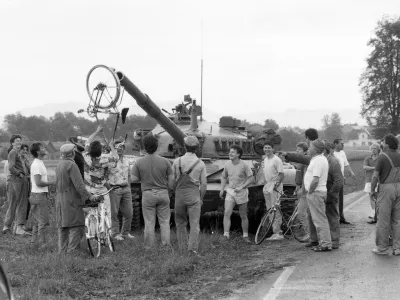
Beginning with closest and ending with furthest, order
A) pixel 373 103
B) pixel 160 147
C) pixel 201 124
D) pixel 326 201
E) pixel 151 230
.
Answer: pixel 151 230 < pixel 326 201 < pixel 160 147 < pixel 201 124 < pixel 373 103

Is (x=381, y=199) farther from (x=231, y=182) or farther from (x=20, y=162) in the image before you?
(x=20, y=162)

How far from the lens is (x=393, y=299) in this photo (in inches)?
299

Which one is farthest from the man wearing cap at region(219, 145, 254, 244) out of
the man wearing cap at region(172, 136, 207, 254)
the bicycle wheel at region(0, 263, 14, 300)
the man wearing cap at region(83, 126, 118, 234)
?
the bicycle wheel at region(0, 263, 14, 300)

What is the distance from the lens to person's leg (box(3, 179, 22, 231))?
1330 cm

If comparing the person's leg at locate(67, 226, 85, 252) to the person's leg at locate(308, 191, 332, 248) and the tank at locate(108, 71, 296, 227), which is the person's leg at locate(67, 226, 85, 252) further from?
the person's leg at locate(308, 191, 332, 248)

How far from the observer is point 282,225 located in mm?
13195

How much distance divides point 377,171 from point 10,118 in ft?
248

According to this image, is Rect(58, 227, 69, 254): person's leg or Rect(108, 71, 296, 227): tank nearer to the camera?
Rect(58, 227, 69, 254): person's leg

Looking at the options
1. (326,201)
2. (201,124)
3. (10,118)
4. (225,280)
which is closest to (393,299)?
(225,280)

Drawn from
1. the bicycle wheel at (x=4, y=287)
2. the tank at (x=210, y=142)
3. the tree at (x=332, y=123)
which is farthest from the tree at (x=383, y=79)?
the tree at (x=332, y=123)

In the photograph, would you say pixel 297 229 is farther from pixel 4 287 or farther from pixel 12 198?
pixel 4 287

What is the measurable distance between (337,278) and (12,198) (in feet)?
23.1

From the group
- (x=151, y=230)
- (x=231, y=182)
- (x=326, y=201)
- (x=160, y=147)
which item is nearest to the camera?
(x=151, y=230)

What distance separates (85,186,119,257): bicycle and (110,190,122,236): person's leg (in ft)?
5.06
